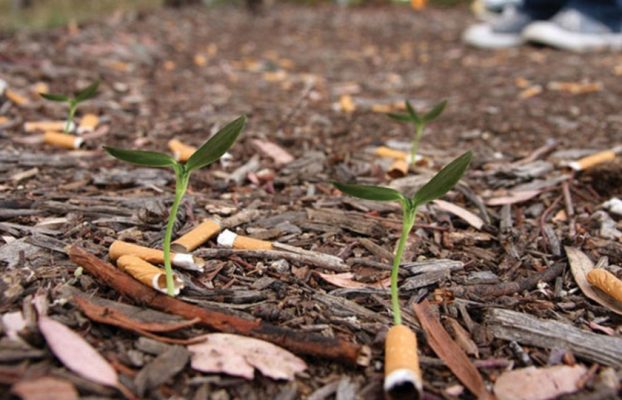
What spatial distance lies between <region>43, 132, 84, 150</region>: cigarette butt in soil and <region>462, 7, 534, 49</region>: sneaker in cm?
390

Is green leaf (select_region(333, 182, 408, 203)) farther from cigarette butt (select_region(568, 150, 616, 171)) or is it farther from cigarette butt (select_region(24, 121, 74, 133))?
cigarette butt (select_region(24, 121, 74, 133))

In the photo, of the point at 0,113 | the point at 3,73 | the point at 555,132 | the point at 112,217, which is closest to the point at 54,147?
the point at 0,113

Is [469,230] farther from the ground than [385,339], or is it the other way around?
[385,339]

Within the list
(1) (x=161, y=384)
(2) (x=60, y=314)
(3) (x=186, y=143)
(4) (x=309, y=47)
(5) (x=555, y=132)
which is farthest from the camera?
(4) (x=309, y=47)

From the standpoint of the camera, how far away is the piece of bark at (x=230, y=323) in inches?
45.4

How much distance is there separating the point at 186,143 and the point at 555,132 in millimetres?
1618

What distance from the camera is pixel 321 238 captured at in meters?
1.66

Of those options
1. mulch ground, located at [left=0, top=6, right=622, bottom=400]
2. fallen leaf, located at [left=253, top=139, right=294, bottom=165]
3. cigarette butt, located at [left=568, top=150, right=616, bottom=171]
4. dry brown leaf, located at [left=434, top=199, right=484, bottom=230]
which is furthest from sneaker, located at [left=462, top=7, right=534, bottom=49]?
dry brown leaf, located at [left=434, top=199, right=484, bottom=230]

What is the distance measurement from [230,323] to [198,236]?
381 millimetres

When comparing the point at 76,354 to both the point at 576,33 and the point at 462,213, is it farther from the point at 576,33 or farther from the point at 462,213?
the point at 576,33

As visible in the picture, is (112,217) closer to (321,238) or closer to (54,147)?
A: (321,238)

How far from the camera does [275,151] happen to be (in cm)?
241

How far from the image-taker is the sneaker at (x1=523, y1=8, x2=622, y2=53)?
16.1 feet

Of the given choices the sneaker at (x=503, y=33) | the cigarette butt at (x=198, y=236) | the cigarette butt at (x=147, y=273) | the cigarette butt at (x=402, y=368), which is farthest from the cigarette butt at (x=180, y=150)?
the sneaker at (x=503, y=33)
